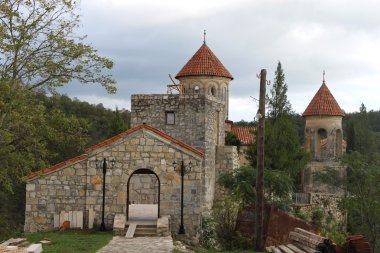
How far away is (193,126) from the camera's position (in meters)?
22.6

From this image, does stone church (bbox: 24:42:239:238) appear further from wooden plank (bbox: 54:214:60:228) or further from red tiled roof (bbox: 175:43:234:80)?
red tiled roof (bbox: 175:43:234:80)

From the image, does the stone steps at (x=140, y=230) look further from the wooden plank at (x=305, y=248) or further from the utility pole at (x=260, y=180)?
the wooden plank at (x=305, y=248)

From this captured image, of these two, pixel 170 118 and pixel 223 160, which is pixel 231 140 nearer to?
pixel 223 160

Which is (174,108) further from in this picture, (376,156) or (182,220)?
(376,156)

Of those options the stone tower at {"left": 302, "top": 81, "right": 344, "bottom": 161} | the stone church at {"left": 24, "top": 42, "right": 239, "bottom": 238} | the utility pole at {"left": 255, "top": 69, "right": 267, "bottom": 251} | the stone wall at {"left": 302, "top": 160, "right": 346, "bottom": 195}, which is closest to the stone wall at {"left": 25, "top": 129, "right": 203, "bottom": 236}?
the stone church at {"left": 24, "top": 42, "right": 239, "bottom": 238}

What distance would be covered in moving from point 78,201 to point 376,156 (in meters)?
14.9

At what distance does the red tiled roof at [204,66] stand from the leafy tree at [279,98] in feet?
14.2

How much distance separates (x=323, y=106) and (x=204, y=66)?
29.3ft

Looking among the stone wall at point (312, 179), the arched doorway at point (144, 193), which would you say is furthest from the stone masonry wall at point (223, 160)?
the stone wall at point (312, 179)

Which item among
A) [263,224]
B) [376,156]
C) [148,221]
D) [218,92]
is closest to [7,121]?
[148,221]

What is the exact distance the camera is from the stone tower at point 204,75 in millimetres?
33656

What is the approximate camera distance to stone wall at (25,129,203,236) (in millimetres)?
17984

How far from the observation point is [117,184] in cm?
1797

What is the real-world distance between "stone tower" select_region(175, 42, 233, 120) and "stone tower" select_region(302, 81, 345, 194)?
670 centimetres
